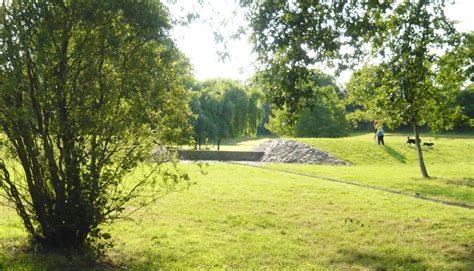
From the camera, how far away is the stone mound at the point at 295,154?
31.1 meters

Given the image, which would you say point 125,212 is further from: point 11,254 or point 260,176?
point 260,176

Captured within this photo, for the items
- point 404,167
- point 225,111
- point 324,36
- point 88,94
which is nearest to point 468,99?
point 225,111

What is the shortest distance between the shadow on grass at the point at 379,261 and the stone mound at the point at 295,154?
22.7 m

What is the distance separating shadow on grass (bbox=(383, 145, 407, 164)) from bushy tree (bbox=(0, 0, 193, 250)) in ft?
89.5

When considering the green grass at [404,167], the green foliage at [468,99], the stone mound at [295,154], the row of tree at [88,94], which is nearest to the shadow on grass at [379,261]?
the row of tree at [88,94]

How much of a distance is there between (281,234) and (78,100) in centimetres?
477

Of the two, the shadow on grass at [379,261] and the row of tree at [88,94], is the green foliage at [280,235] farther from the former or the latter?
the row of tree at [88,94]

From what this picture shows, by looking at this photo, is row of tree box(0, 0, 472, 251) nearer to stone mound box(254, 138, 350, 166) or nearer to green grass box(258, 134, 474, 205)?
green grass box(258, 134, 474, 205)

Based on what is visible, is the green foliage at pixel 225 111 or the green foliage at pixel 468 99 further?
the green foliage at pixel 468 99

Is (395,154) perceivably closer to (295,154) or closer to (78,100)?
(295,154)

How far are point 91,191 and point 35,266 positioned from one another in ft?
4.09

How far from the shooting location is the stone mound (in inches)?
1224

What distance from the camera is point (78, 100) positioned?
676cm

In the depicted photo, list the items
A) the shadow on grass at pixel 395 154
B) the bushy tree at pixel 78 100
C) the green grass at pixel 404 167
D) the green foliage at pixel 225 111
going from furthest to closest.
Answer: the green foliage at pixel 225 111, the shadow on grass at pixel 395 154, the green grass at pixel 404 167, the bushy tree at pixel 78 100
